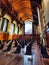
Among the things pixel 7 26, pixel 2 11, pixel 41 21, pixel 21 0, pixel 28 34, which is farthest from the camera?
pixel 28 34

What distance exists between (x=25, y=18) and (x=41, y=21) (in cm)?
1385

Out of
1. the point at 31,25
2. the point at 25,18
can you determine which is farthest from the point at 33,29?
the point at 25,18

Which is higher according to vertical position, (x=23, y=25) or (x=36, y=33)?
(x=23, y=25)

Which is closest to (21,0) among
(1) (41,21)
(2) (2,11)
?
(2) (2,11)

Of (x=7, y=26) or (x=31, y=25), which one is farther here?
(x=31, y=25)

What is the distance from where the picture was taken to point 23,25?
26.9 meters

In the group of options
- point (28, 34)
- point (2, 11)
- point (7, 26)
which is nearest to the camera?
point (2, 11)

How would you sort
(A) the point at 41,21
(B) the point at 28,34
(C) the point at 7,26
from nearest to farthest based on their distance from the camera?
(A) the point at 41,21
(C) the point at 7,26
(B) the point at 28,34

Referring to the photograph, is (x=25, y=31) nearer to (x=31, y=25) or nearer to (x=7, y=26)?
(x=31, y=25)

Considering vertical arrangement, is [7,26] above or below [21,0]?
below

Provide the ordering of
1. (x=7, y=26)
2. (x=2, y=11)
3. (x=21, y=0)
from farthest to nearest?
(x=7, y=26), (x=21, y=0), (x=2, y=11)

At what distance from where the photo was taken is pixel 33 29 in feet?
88.0

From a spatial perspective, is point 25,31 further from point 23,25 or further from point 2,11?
point 2,11

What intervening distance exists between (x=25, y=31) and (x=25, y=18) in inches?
108
